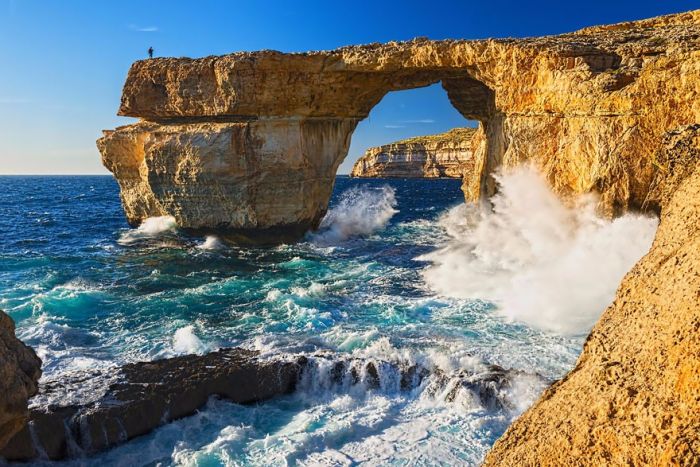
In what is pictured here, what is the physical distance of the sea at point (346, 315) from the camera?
8.32m

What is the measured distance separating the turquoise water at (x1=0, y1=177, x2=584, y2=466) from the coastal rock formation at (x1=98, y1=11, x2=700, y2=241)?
2.49 m

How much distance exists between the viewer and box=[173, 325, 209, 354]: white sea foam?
11.3 meters

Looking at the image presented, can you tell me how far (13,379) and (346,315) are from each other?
8.74m

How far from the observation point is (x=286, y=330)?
12539 millimetres

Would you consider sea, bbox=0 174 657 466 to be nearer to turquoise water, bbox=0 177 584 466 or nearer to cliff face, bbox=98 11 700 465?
turquoise water, bbox=0 177 584 466

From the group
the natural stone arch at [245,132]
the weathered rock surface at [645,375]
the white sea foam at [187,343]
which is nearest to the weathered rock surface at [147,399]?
Answer: the white sea foam at [187,343]

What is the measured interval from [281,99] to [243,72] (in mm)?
1939

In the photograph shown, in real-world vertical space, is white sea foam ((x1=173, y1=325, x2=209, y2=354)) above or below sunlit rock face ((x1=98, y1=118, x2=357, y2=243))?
below

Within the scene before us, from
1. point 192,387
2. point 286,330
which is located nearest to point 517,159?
point 286,330

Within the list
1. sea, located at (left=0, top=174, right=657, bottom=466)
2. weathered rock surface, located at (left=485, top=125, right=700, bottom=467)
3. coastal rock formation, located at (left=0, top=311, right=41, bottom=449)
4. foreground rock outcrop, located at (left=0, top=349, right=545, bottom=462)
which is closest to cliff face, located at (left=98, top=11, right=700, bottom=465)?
weathered rock surface, located at (left=485, top=125, right=700, bottom=467)

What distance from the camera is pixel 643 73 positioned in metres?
13.5

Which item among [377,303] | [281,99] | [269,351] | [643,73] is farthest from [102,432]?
[281,99]

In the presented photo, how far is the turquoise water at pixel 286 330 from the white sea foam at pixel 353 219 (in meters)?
0.86

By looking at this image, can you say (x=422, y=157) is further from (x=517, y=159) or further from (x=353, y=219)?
(x=517, y=159)
